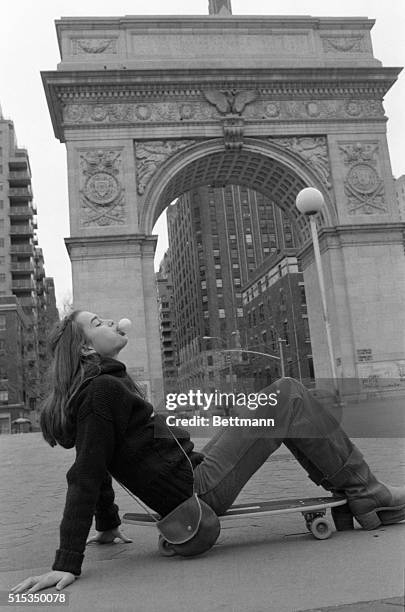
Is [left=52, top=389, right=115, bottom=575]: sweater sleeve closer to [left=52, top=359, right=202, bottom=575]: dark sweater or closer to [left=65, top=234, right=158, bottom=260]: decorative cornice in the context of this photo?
[left=52, top=359, right=202, bottom=575]: dark sweater

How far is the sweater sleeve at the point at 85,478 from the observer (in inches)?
101

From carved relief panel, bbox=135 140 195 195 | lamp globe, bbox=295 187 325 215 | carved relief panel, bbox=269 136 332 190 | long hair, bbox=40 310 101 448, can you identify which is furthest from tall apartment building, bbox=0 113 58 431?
long hair, bbox=40 310 101 448

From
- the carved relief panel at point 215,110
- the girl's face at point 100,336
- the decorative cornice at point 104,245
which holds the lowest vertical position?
the girl's face at point 100,336

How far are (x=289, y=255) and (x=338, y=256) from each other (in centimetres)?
3825

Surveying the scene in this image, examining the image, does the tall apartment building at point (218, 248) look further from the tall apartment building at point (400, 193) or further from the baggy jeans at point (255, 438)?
the baggy jeans at point (255, 438)

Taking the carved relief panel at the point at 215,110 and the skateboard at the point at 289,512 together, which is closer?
the skateboard at the point at 289,512

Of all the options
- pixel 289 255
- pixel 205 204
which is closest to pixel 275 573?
pixel 289 255

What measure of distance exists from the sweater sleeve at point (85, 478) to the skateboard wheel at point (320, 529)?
1.02 metres

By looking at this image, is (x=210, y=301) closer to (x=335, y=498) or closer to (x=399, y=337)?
(x=399, y=337)

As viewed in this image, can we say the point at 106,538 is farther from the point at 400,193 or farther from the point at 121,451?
the point at 400,193

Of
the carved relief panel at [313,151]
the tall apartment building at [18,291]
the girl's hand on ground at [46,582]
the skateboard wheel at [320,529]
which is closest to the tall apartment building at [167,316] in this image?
the tall apartment building at [18,291]

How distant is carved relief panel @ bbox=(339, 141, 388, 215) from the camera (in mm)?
25969

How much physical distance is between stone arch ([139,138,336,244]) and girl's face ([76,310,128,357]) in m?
22.1

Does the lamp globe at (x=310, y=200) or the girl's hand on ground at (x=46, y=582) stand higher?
the lamp globe at (x=310, y=200)
